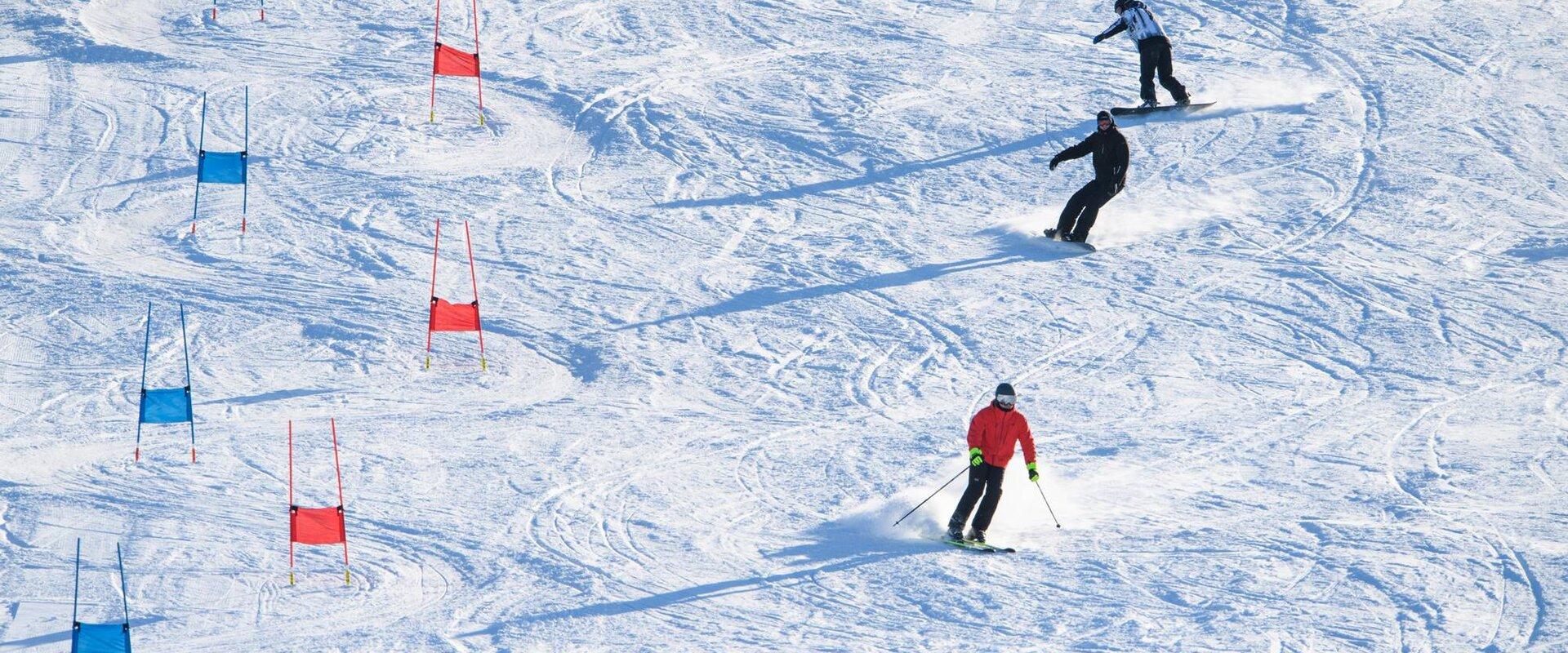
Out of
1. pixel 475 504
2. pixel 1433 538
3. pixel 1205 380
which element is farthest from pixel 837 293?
pixel 1433 538

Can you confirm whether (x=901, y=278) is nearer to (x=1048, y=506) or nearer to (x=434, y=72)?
(x=1048, y=506)

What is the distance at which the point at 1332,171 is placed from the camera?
13.8m

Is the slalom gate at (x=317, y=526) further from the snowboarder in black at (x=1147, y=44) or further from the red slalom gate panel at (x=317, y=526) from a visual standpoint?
the snowboarder in black at (x=1147, y=44)

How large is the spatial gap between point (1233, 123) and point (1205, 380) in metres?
4.52

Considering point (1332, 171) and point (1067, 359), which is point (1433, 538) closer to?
point (1067, 359)

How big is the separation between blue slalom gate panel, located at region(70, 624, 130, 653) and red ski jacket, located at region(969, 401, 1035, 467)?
3.96 metres

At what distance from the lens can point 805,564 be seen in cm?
852

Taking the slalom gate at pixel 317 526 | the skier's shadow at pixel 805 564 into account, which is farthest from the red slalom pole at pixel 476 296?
the skier's shadow at pixel 805 564

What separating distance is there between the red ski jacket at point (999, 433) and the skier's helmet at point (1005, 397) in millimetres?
49

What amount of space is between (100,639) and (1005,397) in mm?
4153

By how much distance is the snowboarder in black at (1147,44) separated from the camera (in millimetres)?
14203

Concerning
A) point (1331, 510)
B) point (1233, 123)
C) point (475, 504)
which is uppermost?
point (1233, 123)

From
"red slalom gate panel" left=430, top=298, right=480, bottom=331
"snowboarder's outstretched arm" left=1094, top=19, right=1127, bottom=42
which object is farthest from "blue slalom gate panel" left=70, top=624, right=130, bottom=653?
"snowboarder's outstretched arm" left=1094, top=19, right=1127, bottom=42

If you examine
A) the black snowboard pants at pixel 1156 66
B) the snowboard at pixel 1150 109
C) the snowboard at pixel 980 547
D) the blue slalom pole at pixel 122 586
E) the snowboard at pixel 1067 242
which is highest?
the black snowboard pants at pixel 1156 66
